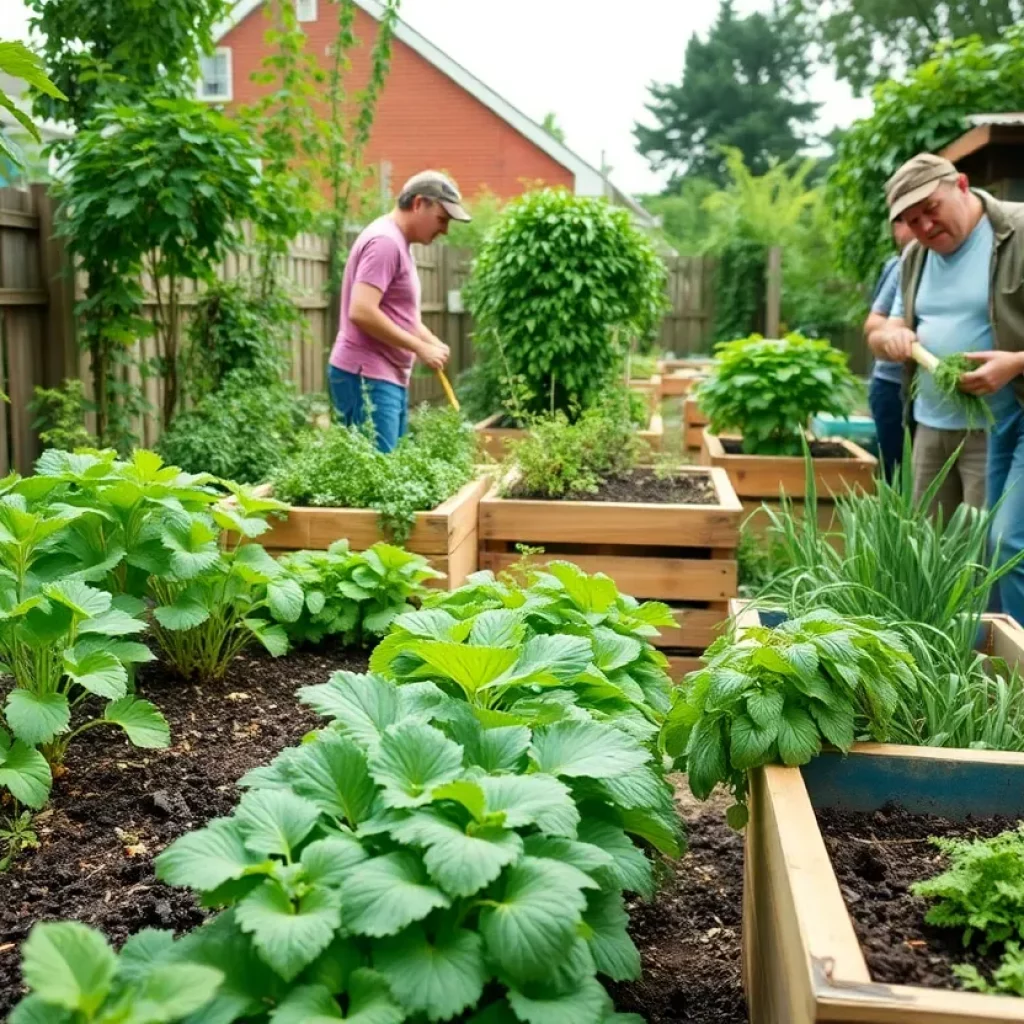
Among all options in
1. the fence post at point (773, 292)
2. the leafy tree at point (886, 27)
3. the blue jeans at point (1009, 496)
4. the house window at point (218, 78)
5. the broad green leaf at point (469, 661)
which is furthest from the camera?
the leafy tree at point (886, 27)

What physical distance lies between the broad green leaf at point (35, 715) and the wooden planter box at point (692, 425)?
6307 millimetres

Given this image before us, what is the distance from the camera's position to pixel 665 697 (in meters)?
2.55

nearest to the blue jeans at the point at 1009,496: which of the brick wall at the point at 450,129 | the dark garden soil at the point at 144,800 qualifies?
the dark garden soil at the point at 144,800

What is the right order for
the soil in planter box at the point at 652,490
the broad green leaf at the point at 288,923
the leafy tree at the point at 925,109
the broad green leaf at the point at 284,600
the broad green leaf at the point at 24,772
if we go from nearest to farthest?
the broad green leaf at the point at 288,923 → the broad green leaf at the point at 24,772 → the broad green leaf at the point at 284,600 → the soil in planter box at the point at 652,490 → the leafy tree at the point at 925,109

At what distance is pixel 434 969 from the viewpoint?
1336 mm

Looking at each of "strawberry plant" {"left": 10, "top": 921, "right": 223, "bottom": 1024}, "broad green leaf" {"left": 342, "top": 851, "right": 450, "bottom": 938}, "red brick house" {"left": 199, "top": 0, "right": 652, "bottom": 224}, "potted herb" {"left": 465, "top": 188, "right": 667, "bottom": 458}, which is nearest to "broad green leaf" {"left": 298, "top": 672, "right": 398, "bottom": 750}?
"broad green leaf" {"left": 342, "top": 851, "right": 450, "bottom": 938}

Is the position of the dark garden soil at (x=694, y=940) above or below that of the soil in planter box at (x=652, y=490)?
below

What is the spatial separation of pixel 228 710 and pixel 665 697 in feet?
3.66

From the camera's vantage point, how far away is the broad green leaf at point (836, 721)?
76.6 inches

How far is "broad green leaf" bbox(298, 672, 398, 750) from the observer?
173 cm

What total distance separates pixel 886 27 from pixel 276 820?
34011 mm

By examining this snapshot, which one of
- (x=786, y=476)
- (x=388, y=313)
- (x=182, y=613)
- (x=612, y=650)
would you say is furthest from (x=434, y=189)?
(x=612, y=650)

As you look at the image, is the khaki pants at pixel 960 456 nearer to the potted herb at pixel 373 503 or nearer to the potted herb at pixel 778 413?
the potted herb at pixel 778 413

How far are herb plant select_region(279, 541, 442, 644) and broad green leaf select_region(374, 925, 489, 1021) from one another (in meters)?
1.85
